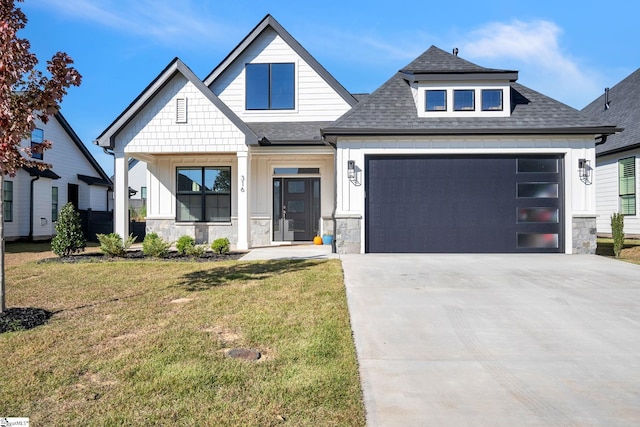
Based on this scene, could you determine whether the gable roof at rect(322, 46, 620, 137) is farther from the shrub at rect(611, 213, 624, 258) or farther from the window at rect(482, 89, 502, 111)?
the shrub at rect(611, 213, 624, 258)

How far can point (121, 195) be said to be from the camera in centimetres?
1152

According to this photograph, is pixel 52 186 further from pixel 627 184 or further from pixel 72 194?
pixel 627 184

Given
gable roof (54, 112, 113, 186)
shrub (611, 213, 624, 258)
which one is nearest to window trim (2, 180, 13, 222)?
gable roof (54, 112, 113, 186)

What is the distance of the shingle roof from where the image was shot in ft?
39.3

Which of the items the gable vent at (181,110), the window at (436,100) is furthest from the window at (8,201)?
the window at (436,100)

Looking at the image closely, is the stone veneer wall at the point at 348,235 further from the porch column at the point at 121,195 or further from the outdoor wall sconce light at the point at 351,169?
the porch column at the point at 121,195

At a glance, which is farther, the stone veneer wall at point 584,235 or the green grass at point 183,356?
the stone veneer wall at point 584,235

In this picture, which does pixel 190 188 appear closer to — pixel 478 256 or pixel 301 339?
pixel 478 256

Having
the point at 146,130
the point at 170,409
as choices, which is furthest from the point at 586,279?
the point at 146,130

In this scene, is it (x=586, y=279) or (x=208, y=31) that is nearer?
(x=586, y=279)

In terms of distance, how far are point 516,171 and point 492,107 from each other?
1.94 meters

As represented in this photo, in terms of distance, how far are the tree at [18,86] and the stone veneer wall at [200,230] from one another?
8224mm

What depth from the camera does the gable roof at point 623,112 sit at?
51.3 ft

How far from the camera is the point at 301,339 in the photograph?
13.3 ft
